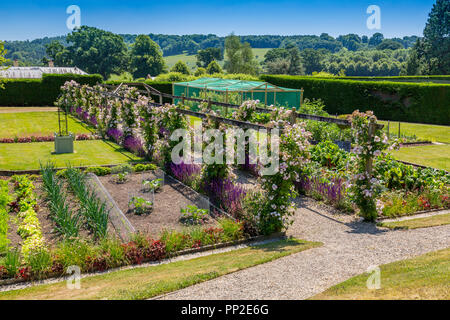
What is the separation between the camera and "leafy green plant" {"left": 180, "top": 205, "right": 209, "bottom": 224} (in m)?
7.75

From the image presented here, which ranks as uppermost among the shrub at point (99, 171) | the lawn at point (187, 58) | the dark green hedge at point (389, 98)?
the lawn at point (187, 58)

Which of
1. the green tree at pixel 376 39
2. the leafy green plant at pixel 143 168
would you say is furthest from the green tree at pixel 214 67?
the green tree at pixel 376 39

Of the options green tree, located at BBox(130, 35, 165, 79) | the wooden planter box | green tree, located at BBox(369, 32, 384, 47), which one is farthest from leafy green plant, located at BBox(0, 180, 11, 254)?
green tree, located at BBox(369, 32, 384, 47)

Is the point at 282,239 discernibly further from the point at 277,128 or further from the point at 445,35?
the point at 445,35

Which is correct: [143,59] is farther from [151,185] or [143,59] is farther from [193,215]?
[193,215]

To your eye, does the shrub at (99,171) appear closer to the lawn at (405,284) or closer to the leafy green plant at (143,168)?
the leafy green plant at (143,168)

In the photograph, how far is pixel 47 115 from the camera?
24.8m

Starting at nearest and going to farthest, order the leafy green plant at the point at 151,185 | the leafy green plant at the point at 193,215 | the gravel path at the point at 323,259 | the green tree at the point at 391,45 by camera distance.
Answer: the gravel path at the point at 323,259 → the leafy green plant at the point at 193,215 → the leafy green plant at the point at 151,185 → the green tree at the point at 391,45

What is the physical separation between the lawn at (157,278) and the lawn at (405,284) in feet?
4.56

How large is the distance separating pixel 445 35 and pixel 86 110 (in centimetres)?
5006

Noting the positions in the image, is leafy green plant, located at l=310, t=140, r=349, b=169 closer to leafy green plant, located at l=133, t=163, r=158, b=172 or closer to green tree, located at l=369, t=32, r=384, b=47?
leafy green plant, located at l=133, t=163, r=158, b=172

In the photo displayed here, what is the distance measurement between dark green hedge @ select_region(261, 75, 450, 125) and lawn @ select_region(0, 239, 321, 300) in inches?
849

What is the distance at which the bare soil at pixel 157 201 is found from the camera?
300 inches

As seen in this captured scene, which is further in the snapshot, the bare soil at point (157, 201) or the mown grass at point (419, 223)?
the bare soil at point (157, 201)
